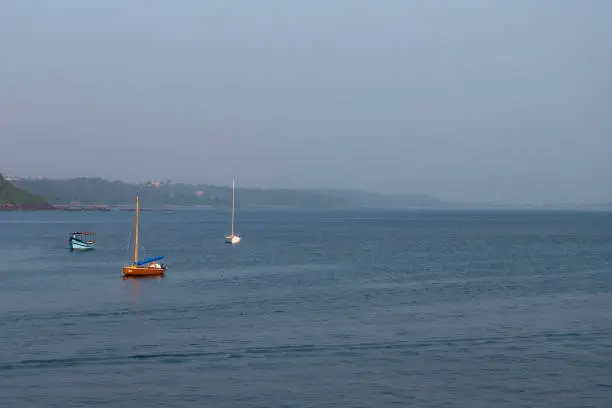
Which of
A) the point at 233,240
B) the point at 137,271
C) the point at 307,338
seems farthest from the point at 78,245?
the point at 307,338

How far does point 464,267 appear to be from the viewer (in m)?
87.8

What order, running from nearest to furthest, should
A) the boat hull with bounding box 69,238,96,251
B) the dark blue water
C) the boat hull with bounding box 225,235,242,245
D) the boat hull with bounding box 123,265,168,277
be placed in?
the dark blue water
the boat hull with bounding box 123,265,168,277
the boat hull with bounding box 69,238,96,251
the boat hull with bounding box 225,235,242,245

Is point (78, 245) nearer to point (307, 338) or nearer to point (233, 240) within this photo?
point (233, 240)

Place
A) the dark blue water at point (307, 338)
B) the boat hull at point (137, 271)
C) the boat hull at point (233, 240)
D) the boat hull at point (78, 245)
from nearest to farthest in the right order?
the dark blue water at point (307, 338) → the boat hull at point (137, 271) → the boat hull at point (78, 245) → the boat hull at point (233, 240)

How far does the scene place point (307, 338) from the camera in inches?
1706

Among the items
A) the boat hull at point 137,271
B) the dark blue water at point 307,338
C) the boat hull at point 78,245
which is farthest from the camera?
the boat hull at point 78,245

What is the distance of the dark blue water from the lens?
32906 mm

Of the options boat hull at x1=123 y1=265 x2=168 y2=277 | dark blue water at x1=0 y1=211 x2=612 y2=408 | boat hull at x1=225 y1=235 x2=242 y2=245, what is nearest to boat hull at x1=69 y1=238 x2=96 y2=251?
boat hull at x1=225 y1=235 x2=242 y2=245

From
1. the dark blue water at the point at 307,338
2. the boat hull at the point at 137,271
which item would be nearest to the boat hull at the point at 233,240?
the dark blue water at the point at 307,338

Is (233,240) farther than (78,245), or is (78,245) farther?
(233,240)

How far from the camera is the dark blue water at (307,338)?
1296 inches

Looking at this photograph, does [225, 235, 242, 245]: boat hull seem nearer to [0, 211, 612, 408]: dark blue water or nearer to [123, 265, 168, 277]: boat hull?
[0, 211, 612, 408]: dark blue water

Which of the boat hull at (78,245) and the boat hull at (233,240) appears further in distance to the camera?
the boat hull at (233,240)

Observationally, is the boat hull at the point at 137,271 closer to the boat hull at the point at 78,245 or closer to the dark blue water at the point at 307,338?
the dark blue water at the point at 307,338
